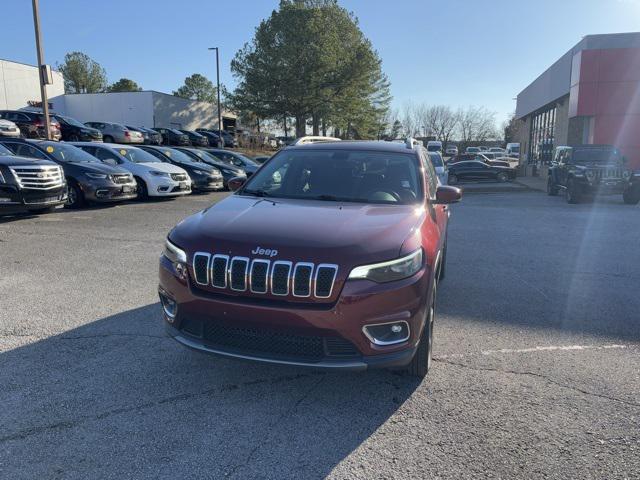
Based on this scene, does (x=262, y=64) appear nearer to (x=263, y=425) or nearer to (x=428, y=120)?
(x=263, y=425)

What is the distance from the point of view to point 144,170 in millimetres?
13789

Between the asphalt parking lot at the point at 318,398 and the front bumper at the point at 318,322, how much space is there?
42cm

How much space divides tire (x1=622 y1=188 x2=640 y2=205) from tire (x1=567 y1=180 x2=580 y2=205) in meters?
1.36

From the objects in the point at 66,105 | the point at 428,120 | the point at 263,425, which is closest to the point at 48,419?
the point at 263,425

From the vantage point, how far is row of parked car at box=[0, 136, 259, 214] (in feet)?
30.0

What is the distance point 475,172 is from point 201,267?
2764cm

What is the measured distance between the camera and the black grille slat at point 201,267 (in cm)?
309

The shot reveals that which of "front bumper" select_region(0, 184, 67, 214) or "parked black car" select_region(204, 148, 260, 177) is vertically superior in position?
"parked black car" select_region(204, 148, 260, 177)

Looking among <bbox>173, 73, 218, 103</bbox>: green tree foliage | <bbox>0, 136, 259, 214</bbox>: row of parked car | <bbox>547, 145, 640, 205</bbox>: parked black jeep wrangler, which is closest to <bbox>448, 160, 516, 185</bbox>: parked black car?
<bbox>547, 145, 640, 205</bbox>: parked black jeep wrangler

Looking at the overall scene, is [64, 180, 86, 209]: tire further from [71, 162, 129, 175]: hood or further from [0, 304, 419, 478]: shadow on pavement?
[0, 304, 419, 478]: shadow on pavement

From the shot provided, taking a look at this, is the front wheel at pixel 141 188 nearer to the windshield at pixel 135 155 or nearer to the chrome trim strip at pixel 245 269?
the windshield at pixel 135 155

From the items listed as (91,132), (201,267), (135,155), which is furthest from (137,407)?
(91,132)

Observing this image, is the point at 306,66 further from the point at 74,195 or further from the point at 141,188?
the point at 74,195

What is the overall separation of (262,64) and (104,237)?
119 feet
